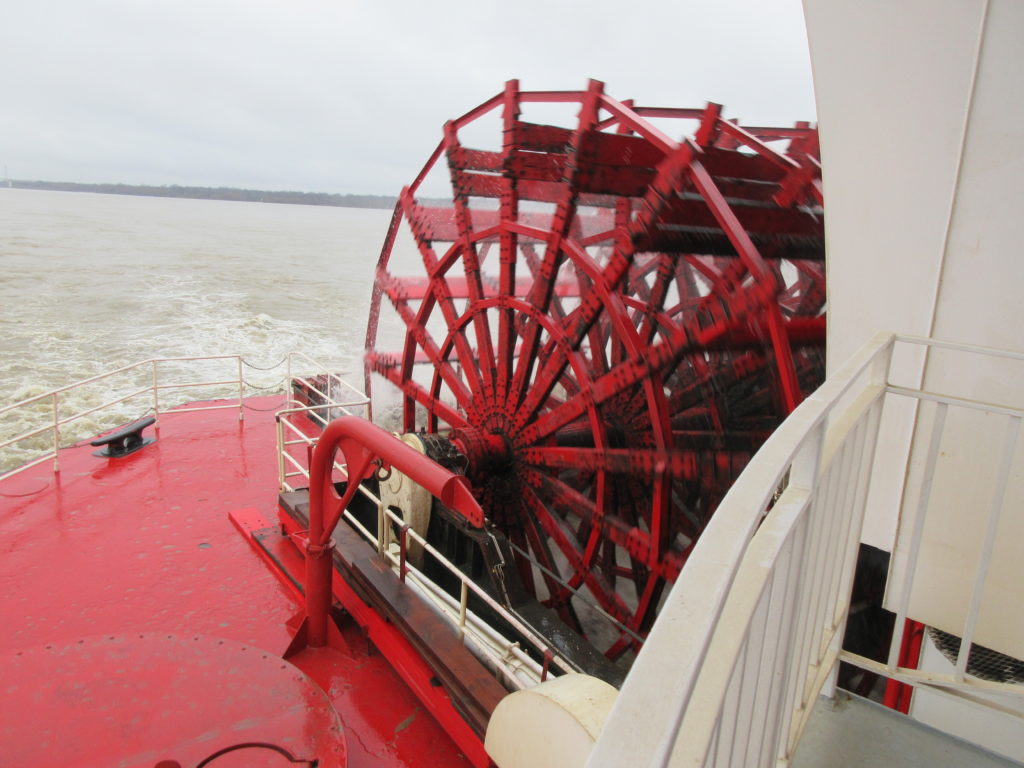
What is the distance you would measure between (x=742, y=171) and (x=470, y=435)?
2.34m

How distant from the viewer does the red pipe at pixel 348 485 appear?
9.32 feet

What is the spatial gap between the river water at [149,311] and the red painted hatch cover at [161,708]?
630 centimetres

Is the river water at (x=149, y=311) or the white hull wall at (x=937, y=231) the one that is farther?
the river water at (x=149, y=311)

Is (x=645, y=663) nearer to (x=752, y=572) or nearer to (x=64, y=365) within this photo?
(x=752, y=572)

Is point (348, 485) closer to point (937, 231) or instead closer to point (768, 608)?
point (937, 231)

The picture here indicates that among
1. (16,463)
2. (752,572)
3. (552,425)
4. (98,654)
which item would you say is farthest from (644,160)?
(16,463)

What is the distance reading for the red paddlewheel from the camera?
3.86m

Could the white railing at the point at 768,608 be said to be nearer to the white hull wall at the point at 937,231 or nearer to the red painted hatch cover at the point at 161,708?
the white hull wall at the point at 937,231

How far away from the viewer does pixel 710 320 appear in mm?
4117

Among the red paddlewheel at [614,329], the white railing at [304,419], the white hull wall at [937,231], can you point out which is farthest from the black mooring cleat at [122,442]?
the white hull wall at [937,231]

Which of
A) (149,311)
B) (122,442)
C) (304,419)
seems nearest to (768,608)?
(122,442)

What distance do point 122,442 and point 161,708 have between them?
3809 millimetres

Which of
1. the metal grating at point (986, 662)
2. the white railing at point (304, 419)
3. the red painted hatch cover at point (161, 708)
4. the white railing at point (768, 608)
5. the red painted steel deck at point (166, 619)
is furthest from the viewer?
the white railing at point (304, 419)

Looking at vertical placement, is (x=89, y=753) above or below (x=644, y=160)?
below
